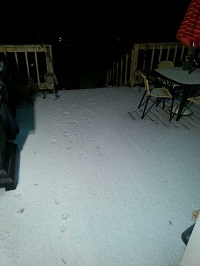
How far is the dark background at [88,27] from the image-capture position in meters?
8.80

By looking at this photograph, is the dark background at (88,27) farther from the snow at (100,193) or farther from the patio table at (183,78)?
the snow at (100,193)

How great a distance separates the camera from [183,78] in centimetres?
331

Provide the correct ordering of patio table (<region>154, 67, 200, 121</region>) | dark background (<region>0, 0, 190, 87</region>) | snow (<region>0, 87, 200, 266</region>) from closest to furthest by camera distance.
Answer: snow (<region>0, 87, 200, 266</region>) < patio table (<region>154, 67, 200, 121</region>) < dark background (<region>0, 0, 190, 87</region>)

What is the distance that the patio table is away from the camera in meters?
3.13

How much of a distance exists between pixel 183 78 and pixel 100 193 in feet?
7.88

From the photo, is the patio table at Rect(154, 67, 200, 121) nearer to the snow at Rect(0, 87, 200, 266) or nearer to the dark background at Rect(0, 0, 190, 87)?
the snow at Rect(0, 87, 200, 266)

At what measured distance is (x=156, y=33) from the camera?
980cm

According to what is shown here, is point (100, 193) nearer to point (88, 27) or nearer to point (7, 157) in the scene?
point (7, 157)

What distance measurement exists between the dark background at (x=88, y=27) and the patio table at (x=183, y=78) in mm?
5070

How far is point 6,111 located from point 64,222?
1684 mm

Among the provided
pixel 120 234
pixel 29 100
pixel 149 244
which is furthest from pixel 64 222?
pixel 29 100

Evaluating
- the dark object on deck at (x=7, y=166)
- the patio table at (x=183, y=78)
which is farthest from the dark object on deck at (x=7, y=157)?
the patio table at (x=183, y=78)

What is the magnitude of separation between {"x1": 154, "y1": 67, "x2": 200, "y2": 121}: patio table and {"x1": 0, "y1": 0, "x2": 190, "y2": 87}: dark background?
507 cm

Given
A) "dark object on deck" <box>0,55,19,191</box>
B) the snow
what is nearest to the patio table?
the snow
